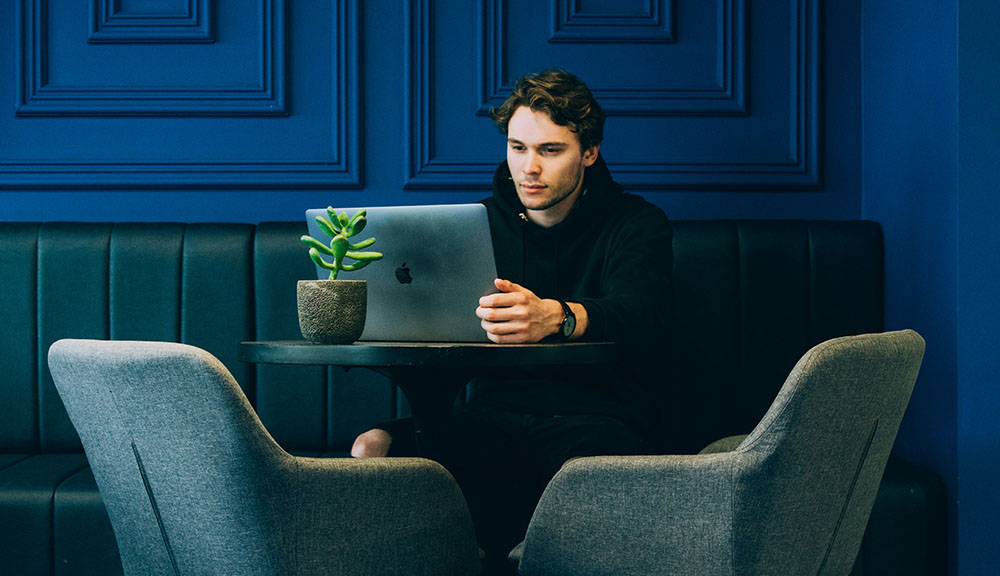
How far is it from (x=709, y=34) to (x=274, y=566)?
1.93 metres

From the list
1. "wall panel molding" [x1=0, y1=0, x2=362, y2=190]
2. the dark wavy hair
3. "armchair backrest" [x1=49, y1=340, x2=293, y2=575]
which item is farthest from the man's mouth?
"armchair backrest" [x1=49, y1=340, x2=293, y2=575]

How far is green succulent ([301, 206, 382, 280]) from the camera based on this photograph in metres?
1.35

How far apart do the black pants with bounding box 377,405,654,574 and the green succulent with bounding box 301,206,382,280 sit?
351 mm

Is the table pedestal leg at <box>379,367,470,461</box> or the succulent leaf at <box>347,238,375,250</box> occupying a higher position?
the succulent leaf at <box>347,238,375,250</box>

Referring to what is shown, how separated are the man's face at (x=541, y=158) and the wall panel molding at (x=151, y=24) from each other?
1.11 m

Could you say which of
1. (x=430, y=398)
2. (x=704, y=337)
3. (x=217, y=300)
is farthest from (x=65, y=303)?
(x=704, y=337)

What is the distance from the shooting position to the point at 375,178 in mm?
2404

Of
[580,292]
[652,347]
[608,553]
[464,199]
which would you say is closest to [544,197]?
[580,292]

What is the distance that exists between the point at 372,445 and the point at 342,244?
419mm

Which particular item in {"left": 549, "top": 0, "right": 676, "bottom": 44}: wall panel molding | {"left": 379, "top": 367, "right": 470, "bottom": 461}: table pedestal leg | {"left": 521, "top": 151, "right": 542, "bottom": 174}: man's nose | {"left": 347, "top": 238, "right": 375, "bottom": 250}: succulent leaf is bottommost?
{"left": 379, "top": 367, "right": 470, "bottom": 461}: table pedestal leg

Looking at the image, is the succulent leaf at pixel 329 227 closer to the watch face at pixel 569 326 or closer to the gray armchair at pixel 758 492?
the watch face at pixel 569 326

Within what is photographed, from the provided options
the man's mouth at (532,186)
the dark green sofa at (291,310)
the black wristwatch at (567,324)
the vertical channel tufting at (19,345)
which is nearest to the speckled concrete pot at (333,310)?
the black wristwatch at (567,324)

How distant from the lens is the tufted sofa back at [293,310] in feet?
6.87

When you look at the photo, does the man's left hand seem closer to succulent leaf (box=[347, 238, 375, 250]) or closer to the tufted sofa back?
succulent leaf (box=[347, 238, 375, 250])
